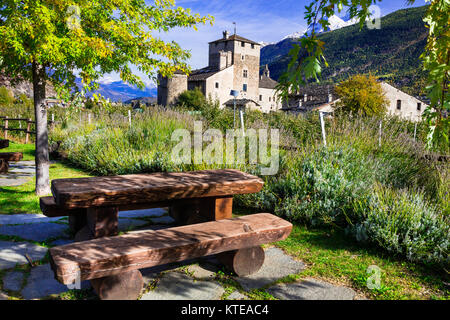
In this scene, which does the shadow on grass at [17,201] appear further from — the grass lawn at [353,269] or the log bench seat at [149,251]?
the grass lawn at [353,269]

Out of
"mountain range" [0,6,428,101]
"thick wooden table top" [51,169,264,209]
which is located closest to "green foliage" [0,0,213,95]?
"thick wooden table top" [51,169,264,209]

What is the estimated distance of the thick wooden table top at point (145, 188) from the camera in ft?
8.54

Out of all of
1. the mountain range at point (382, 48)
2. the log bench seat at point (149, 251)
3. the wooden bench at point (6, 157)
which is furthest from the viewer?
the mountain range at point (382, 48)

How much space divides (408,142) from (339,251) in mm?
3702

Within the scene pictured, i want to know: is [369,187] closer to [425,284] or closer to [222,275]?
[425,284]

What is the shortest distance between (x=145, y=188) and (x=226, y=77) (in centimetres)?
5525

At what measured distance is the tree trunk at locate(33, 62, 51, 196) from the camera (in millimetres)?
5125

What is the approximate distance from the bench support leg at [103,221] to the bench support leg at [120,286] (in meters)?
0.64

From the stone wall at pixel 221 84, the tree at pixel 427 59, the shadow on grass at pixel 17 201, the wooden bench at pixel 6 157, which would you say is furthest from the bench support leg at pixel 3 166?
the stone wall at pixel 221 84

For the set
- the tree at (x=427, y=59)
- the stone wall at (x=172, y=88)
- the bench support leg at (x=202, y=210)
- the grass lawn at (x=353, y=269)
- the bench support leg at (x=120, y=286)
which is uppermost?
the stone wall at (x=172, y=88)

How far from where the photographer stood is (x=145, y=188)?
112 inches

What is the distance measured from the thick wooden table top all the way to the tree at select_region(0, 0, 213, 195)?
1.99 m

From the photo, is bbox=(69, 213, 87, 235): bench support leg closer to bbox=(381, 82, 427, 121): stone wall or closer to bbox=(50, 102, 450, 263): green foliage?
bbox=(50, 102, 450, 263): green foliage
